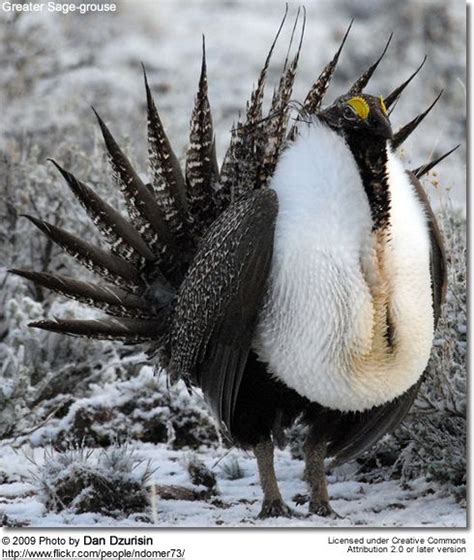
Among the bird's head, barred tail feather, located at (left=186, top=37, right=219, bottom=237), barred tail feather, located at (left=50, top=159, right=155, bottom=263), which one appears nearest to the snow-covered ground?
barred tail feather, located at (left=50, top=159, right=155, bottom=263)

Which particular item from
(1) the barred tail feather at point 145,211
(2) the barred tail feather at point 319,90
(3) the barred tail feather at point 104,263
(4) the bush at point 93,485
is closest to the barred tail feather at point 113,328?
(3) the barred tail feather at point 104,263

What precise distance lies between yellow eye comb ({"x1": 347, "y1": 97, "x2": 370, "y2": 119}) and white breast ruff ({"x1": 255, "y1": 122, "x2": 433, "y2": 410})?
9 centimetres

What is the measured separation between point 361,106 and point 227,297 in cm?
55

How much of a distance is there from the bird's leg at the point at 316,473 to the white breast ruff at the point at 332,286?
31cm

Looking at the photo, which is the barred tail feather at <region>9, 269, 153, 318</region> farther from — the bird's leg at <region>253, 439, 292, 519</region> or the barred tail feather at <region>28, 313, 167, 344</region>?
the bird's leg at <region>253, 439, 292, 519</region>

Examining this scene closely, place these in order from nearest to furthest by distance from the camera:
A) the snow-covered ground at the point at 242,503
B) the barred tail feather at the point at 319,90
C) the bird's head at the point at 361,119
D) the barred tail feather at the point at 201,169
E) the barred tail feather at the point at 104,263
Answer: the bird's head at the point at 361,119 < the snow-covered ground at the point at 242,503 < the barred tail feather at the point at 319,90 < the barred tail feather at the point at 201,169 < the barred tail feather at the point at 104,263

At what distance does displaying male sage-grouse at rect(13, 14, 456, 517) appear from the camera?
2.45 m

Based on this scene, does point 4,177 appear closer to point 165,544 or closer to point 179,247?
point 179,247

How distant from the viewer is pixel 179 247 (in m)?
3.10

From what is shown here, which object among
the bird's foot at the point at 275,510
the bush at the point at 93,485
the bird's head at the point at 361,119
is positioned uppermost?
the bird's head at the point at 361,119

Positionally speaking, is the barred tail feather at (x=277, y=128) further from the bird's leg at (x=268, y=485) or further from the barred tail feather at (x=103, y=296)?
the bird's leg at (x=268, y=485)

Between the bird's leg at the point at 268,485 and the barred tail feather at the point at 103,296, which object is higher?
the barred tail feather at the point at 103,296

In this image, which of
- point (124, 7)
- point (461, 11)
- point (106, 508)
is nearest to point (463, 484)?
point (106, 508)

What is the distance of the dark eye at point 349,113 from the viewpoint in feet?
8.07
